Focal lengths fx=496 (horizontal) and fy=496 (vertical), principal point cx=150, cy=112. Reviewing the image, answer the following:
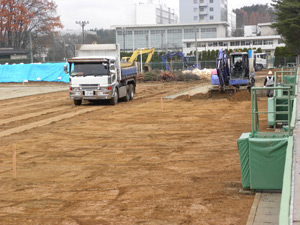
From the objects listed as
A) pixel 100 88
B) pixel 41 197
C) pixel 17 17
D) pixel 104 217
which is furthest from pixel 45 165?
pixel 17 17

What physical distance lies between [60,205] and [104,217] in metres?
1.06

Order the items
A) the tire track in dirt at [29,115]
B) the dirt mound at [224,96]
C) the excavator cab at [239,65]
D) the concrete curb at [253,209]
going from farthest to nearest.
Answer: the excavator cab at [239,65] → the dirt mound at [224,96] → the tire track in dirt at [29,115] → the concrete curb at [253,209]

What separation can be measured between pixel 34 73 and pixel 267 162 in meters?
45.5

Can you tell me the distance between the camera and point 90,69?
25.0 metres

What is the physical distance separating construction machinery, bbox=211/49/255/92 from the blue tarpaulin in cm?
2377

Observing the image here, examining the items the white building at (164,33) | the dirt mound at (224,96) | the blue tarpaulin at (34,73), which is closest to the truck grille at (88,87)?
→ the dirt mound at (224,96)

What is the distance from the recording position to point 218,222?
6.93 m

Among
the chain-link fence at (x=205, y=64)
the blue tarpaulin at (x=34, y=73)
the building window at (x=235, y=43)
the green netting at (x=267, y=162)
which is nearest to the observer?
the green netting at (x=267, y=162)

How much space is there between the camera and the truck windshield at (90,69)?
81.6 feet

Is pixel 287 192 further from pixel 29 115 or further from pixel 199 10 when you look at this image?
pixel 199 10

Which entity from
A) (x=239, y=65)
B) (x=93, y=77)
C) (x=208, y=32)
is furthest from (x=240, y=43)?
(x=93, y=77)

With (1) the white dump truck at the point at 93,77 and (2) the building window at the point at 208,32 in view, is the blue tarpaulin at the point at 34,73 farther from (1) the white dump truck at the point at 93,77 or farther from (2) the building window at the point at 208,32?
(2) the building window at the point at 208,32

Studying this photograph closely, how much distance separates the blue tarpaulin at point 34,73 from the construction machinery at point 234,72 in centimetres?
2377

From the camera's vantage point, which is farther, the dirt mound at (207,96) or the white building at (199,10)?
the white building at (199,10)
